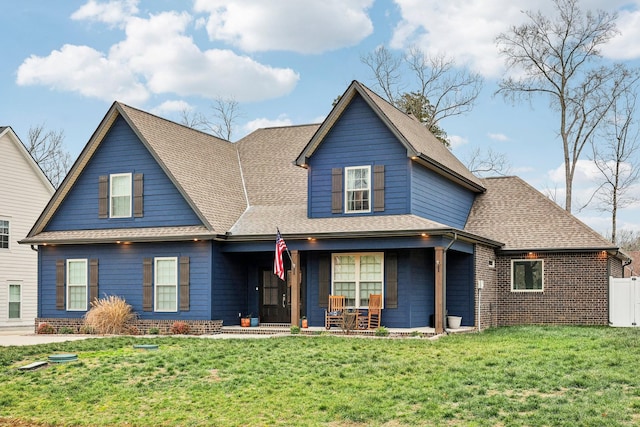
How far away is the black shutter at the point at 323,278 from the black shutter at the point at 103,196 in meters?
7.23

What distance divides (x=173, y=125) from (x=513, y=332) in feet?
42.3


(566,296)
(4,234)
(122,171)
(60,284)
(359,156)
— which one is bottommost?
(566,296)

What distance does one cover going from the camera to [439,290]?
21.6m

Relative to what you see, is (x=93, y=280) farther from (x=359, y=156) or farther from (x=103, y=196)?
(x=359, y=156)

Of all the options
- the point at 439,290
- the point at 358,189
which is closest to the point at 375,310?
the point at 439,290

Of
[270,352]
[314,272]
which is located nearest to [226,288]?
[314,272]

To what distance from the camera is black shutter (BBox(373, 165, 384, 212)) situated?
23734 millimetres

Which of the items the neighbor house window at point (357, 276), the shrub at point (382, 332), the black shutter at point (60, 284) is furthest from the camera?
the black shutter at point (60, 284)

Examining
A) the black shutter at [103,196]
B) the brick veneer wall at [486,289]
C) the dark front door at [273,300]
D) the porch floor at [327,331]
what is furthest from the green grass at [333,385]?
the black shutter at [103,196]

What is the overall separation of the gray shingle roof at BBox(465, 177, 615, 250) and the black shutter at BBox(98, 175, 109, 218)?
1185 cm

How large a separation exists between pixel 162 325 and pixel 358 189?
7002mm

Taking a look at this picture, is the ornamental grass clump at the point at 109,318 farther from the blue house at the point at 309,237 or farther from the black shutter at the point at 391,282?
the black shutter at the point at 391,282

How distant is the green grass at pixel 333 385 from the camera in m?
11.4

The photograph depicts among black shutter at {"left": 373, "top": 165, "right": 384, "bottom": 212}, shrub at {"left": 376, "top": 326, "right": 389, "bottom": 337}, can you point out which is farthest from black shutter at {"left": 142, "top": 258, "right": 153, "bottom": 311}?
shrub at {"left": 376, "top": 326, "right": 389, "bottom": 337}
